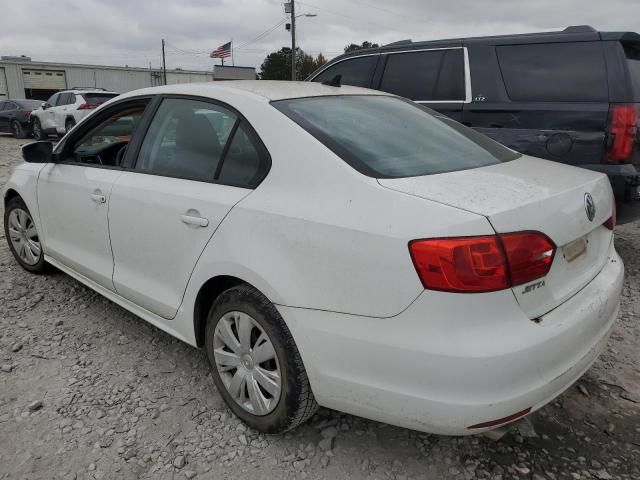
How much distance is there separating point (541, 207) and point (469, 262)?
0.40 metres

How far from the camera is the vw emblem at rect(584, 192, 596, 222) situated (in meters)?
2.10

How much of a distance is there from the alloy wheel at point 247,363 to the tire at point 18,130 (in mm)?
19175

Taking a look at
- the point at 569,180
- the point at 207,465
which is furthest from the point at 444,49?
the point at 207,465

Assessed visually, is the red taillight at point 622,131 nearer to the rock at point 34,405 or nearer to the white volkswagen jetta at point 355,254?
the white volkswagen jetta at point 355,254

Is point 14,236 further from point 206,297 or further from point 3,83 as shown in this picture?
point 3,83

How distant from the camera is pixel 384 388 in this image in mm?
1865

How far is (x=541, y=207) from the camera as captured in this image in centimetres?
187

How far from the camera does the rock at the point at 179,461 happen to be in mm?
2234

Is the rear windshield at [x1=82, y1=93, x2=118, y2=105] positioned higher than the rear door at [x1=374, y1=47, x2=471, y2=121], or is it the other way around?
the rear door at [x1=374, y1=47, x2=471, y2=121]

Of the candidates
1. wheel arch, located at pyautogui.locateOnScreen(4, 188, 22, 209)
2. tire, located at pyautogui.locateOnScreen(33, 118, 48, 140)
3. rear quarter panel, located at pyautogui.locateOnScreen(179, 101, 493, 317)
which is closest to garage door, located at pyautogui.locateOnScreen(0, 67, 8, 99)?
tire, located at pyautogui.locateOnScreen(33, 118, 48, 140)

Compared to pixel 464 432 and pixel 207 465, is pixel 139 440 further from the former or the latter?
pixel 464 432

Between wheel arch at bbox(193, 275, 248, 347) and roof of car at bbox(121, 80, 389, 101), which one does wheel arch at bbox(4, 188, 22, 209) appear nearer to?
roof of car at bbox(121, 80, 389, 101)

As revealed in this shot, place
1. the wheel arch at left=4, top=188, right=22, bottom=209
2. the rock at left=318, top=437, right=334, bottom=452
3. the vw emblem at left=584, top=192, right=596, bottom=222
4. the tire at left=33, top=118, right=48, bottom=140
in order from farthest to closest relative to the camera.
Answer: the tire at left=33, top=118, right=48, bottom=140
the wheel arch at left=4, top=188, right=22, bottom=209
the rock at left=318, top=437, right=334, bottom=452
the vw emblem at left=584, top=192, right=596, bottom=222

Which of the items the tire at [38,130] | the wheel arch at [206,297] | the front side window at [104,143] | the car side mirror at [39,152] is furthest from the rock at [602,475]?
the tire at [38,130]
